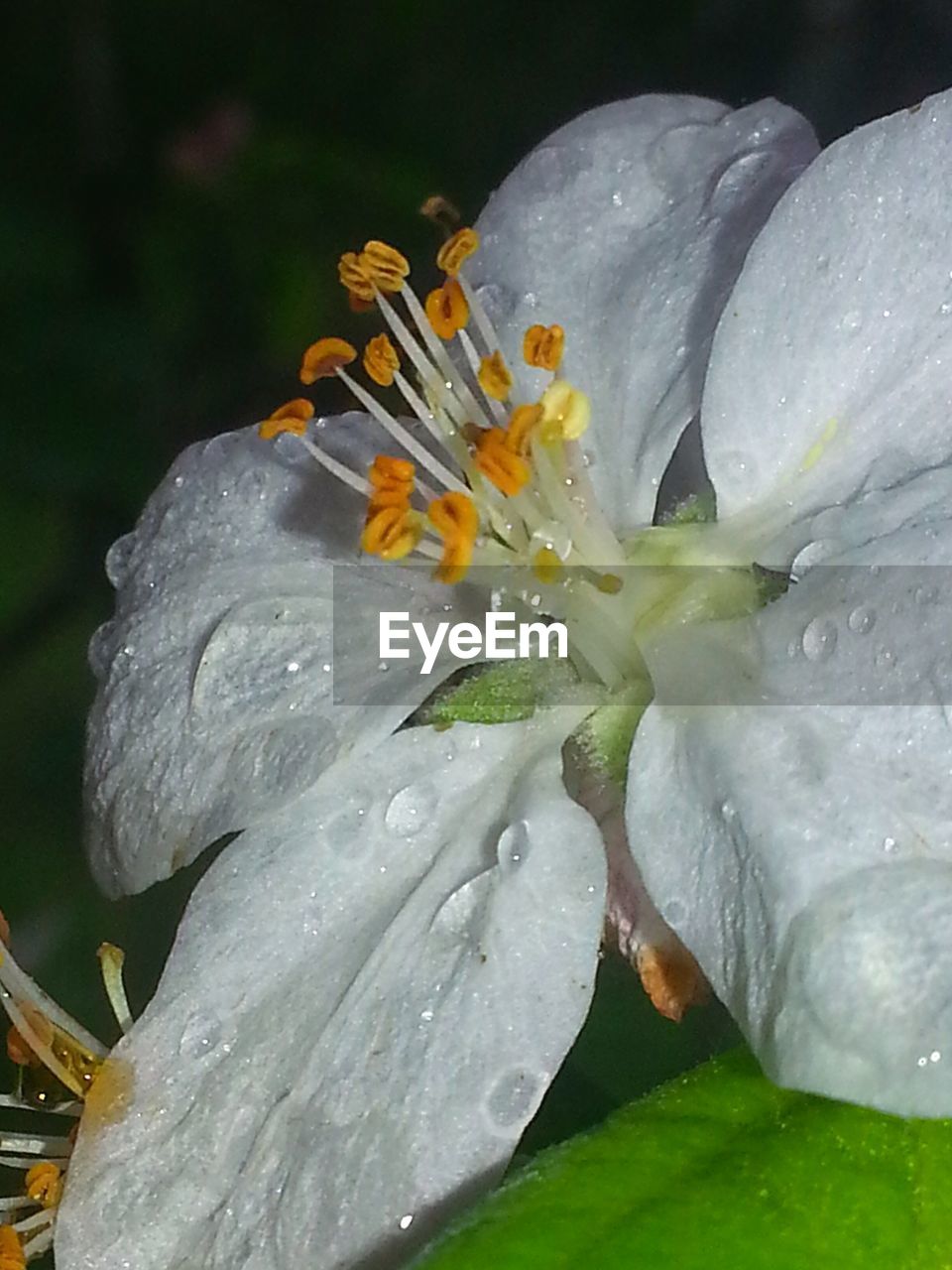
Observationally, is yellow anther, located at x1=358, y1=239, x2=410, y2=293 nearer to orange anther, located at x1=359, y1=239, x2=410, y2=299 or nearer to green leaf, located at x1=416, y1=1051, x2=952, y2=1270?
orange anther, located at x1=359, y1=239, x2=410, y2=299

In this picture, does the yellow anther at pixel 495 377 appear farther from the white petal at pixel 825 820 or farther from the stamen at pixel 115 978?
the stamen at pixel 115 978

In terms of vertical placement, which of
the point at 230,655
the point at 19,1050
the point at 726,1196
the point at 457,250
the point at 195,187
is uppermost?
the point at 195,187

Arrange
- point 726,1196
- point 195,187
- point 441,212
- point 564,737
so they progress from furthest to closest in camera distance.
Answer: point 195,187, point 441,212, point 564,737, point 726,1196

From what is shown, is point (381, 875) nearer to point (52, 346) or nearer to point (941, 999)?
point (941, 999)

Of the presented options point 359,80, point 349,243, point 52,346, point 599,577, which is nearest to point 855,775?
point 599,577

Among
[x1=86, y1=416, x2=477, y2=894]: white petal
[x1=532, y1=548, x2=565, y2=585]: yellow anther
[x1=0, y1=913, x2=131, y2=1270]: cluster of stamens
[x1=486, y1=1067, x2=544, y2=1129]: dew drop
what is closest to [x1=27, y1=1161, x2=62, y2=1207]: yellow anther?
[x1=0, y1=913, x2=131, y2=1270]: cluster of stamens

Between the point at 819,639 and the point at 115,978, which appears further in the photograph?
the point at 115,978

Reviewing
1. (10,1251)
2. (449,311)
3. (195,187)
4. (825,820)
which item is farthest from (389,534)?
(195,187)

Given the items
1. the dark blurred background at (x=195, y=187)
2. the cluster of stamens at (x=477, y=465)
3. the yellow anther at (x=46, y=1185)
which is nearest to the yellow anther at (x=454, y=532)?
the cluster of stamens at (x=477, y=465)

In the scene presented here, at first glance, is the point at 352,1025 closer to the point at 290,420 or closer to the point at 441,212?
the point at 290,420
